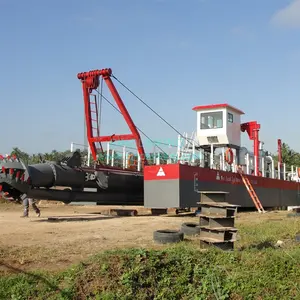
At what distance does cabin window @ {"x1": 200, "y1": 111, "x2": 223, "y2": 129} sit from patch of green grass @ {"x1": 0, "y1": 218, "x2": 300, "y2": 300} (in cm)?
1445

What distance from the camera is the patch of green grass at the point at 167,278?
5.63 m

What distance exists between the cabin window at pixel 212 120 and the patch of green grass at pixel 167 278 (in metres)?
14.4

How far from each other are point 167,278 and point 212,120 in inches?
627

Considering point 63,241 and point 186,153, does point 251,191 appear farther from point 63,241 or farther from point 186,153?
point 63,241

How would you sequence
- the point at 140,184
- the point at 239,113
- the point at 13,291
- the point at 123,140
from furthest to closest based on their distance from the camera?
the point at 239,113
the point at 123,140
the point at 140,184
the point at 13,291

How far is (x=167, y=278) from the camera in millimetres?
6113

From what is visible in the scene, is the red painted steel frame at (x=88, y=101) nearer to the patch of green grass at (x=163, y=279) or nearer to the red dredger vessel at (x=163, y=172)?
the red dredger vessel at (x=163, y=172)

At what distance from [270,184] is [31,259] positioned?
18.4 meters

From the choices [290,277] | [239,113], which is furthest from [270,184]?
[290,277]

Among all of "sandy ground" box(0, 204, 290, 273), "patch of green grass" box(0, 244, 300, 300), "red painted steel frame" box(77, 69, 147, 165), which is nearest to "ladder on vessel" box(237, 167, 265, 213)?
"red painted steel frame" box(77, 69, 147, 165)

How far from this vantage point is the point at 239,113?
73.3 ft

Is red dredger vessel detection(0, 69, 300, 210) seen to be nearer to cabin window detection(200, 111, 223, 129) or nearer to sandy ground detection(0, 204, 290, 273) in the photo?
cabin window detection(200, 111, 223, 129)

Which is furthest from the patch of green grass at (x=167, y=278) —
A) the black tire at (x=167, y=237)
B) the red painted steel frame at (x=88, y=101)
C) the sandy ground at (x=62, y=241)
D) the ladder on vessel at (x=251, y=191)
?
the ladder on vessel at (x=251, y=191)

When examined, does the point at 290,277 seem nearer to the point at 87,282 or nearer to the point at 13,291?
the point at 87,282
